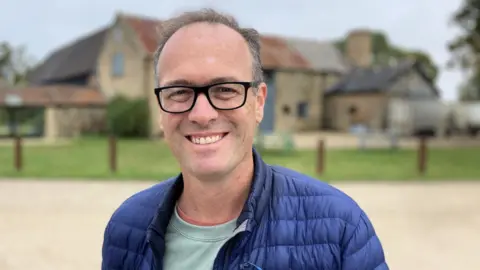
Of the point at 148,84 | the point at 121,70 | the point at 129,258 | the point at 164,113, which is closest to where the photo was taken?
the point at 164,113

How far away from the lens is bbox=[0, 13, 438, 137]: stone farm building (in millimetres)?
29641

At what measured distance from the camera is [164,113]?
5.55ft

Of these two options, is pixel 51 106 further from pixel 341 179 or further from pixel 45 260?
pixel 45 260

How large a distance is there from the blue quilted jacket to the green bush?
86.0 ft

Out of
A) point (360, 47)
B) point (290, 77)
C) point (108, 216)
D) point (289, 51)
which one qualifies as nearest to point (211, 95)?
point (108, 216)

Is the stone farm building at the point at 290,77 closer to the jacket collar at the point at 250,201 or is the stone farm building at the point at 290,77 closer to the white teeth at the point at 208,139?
the jacket collar at the point at 250,201

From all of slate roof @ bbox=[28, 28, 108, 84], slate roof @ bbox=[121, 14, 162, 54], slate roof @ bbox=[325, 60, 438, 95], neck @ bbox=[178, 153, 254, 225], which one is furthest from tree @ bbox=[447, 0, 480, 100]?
neck @ bbox=[178, 153, 254, 225]

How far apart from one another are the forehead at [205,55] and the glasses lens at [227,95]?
0.11ft

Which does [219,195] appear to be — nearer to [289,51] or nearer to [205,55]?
[205,55]

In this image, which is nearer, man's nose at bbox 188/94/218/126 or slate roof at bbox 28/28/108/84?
man's nose at bbox 188/94/218/126

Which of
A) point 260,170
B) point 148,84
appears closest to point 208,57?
point 260,170

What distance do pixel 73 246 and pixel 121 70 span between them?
82.5ft

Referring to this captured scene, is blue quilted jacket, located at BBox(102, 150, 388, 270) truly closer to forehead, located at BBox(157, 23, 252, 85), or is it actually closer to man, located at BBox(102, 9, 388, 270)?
man, located at BBox(102, 9, 388, 270)

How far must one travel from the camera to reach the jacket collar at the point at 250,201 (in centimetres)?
165
